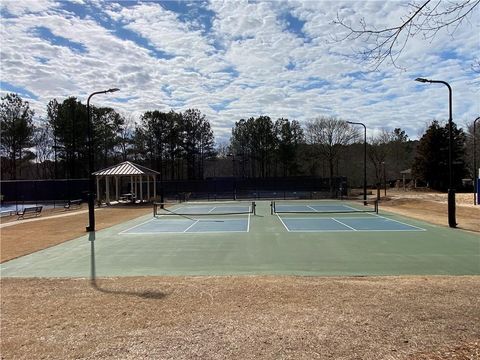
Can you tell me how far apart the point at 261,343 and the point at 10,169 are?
64.2 metres

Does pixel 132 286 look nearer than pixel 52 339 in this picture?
No

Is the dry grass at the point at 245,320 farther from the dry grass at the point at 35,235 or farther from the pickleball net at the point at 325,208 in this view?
the pickleball net at the point at 325,208

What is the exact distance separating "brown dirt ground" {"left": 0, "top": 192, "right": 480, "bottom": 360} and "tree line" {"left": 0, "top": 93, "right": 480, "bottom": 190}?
51205 millimetres

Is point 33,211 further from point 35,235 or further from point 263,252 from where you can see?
point 263,252

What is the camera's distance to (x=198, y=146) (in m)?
71.8

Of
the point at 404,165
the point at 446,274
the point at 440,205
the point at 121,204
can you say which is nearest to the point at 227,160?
the point at 404,165

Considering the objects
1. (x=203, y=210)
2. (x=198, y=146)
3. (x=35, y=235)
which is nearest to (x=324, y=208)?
(x=203, y=210)

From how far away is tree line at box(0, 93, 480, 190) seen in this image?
193 ft

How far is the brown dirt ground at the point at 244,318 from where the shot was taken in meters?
4.79

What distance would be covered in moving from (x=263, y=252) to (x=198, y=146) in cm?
5937

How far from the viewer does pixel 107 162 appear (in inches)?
2815

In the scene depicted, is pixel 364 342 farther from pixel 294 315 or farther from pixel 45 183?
pixel 45 183

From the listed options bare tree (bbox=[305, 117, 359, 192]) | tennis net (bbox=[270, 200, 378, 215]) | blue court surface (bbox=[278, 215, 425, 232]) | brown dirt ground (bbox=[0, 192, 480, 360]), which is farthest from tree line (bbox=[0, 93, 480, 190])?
brown dirt ground (bbox=[0, 192, 480, 360])

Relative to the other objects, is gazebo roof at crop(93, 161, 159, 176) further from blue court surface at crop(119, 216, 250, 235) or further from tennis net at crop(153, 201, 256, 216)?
blue court surface at crop(119, 216, 250, 235)
